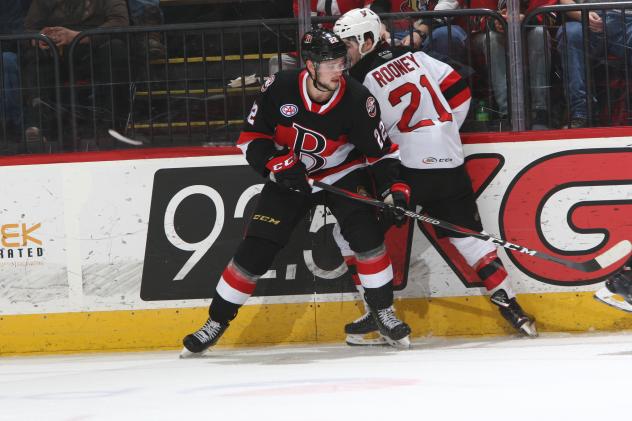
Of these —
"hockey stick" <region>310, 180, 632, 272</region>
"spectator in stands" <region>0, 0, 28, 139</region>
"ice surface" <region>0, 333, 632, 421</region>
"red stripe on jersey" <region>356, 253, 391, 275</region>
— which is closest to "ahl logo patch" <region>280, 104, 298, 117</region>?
"hockey stick" <region>310, 180, 632, 272</region>

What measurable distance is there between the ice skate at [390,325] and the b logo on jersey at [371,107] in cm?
80

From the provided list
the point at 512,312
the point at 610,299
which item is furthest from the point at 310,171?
the point at 610,299

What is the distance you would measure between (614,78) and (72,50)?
95.7 inches

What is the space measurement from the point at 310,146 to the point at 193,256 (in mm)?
840

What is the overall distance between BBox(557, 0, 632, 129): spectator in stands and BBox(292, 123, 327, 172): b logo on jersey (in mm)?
1172

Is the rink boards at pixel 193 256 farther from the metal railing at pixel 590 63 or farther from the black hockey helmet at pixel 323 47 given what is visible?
the black hockey helmet at pixel 323 47

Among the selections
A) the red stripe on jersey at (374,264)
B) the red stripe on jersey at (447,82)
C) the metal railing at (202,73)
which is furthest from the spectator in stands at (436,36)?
the red stripe on jersey at (374,264)

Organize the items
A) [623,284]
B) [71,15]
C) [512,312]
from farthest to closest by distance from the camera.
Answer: [71,15], [512,312], [623,284]

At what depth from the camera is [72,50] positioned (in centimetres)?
492

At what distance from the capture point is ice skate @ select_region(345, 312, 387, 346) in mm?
4715

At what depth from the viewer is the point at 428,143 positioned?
183 inches

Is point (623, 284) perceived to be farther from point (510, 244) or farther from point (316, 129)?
point (316, 129)

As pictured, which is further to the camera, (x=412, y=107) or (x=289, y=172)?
(x=412, y=107)

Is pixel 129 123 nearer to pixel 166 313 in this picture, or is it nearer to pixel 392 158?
pixel 166 313
